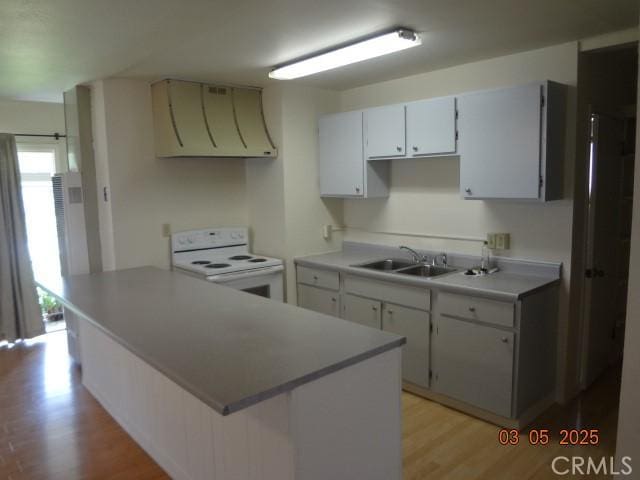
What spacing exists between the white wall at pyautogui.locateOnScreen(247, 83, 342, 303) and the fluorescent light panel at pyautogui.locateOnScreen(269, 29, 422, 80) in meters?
0.67

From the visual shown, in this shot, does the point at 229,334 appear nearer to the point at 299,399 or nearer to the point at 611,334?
the point at 299,399

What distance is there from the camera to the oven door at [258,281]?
3.71 metres

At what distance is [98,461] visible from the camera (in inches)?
108

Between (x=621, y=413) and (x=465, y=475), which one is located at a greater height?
(x=621, y=413)

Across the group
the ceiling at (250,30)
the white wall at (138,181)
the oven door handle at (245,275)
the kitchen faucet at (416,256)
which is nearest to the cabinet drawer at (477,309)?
the kitchen faucet at (416,256)

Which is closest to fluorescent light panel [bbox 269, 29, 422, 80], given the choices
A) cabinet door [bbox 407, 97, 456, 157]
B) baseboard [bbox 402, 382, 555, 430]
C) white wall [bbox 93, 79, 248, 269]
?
cabinet door [bbox 407, 97, 456, 157]

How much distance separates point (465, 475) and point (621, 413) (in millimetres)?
925

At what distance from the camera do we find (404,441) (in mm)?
2838

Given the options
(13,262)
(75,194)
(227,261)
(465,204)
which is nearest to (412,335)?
(465,204)

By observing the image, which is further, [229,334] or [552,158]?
[552,158]

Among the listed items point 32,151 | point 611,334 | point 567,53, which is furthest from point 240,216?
point 611,334

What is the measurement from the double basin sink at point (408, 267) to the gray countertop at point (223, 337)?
142 centimetres

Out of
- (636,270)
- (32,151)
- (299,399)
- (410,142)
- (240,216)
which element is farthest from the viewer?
(32,151)

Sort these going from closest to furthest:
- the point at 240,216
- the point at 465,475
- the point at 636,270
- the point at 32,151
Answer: the point at 636,270 < the point at 465,475 < the point at 240,216 < the point at 32,151
